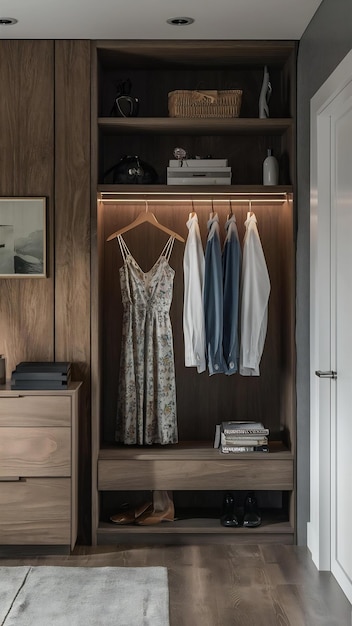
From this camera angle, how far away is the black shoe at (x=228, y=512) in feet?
14.2

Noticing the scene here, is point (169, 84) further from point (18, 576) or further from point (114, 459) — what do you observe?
point (18, 576)

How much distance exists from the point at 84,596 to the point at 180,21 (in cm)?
272

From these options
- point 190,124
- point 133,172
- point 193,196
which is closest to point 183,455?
point 193,196

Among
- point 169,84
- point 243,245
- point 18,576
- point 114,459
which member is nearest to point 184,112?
point 169,84

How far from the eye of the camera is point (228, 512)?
174 inches

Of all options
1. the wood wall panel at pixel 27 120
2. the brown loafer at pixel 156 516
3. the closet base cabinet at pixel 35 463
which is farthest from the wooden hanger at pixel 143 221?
the brown loafer at pixel 156 516

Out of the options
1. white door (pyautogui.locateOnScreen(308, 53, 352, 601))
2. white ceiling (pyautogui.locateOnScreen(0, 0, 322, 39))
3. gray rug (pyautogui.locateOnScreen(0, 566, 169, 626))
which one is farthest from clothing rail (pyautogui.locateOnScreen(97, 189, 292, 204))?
gray rug (pyautogui.locateOnScreen(0, 566, 169, 626))

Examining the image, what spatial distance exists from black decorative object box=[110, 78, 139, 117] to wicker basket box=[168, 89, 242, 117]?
22cm

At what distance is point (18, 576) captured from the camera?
12.2 ft

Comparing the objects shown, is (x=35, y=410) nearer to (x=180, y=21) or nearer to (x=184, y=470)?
(x=184, y=470)

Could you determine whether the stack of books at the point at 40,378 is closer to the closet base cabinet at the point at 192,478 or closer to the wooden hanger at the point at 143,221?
the closet base cabinet at the point at 192,478

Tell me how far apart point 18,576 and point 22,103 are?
239cm

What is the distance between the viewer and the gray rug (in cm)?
324

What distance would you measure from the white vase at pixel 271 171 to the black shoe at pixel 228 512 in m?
1.73
